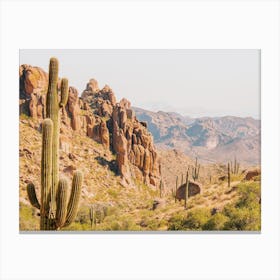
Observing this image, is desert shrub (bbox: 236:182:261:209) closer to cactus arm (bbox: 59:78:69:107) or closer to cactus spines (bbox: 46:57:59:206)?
cactus spines (bbox: 46:57:59:206)

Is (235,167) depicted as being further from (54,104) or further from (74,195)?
(54,104)

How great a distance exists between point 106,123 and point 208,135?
9.78 ft

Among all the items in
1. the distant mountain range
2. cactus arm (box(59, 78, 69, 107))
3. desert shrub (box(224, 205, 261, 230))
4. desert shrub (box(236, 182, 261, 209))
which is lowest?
desert shrub (box(224, 205, 261, 230))

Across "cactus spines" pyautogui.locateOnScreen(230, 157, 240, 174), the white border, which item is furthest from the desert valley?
the white border

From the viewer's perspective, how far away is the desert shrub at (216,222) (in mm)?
10891

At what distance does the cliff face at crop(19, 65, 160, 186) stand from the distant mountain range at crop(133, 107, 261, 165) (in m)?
0.39

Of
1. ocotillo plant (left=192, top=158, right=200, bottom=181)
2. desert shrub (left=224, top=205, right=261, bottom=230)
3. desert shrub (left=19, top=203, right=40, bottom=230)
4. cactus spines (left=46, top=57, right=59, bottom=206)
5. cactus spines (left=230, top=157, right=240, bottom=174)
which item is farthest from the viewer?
ocotillo plant (left=192, top=158, right=200, bottom=181)

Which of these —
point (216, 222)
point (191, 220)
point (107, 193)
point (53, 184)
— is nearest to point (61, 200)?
point (53, 184)

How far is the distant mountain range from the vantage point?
36.9ft

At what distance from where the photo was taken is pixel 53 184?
31.5 feet

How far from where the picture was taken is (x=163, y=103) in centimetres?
1145
